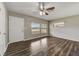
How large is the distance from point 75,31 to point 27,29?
306 centimetres

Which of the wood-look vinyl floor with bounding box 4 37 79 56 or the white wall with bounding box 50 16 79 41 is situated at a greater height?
the white wall with bounding box 50 16 79 41

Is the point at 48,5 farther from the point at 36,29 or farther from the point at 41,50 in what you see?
the point at 36,29

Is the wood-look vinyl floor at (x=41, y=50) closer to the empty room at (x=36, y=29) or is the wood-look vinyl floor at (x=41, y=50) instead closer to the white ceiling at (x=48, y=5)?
the empty room at (x=36, y=29)

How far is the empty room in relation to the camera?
2518 millimetres

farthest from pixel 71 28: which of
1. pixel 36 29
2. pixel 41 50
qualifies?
pixel 41 50

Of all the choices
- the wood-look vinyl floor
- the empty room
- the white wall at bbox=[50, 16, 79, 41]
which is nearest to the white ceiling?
the empty room

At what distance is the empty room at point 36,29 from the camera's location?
252cm

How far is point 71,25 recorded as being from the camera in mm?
4785

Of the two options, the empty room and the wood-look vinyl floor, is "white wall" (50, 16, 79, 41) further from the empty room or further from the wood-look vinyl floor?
the wood-look vinyl floor

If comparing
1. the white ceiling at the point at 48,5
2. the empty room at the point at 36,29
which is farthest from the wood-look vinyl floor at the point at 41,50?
the white ceiling at the point at 48,5

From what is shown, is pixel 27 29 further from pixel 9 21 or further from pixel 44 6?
pixel 44 6

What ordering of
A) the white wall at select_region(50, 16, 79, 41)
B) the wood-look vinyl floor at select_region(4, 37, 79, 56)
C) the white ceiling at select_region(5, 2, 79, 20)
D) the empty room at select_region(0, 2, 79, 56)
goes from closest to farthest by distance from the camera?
1. the wood-look vinyl floor at select_region(4, 37, 79, 56)
2. the empty room at select_region(0, 2, 79, 56)
3. the white ceiling at select_region(5, 2, 79, 20)
4. the white wall at select_region(50, 16, 79, 41)

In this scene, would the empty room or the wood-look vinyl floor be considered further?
the empty room

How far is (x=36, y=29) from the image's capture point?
588cm
